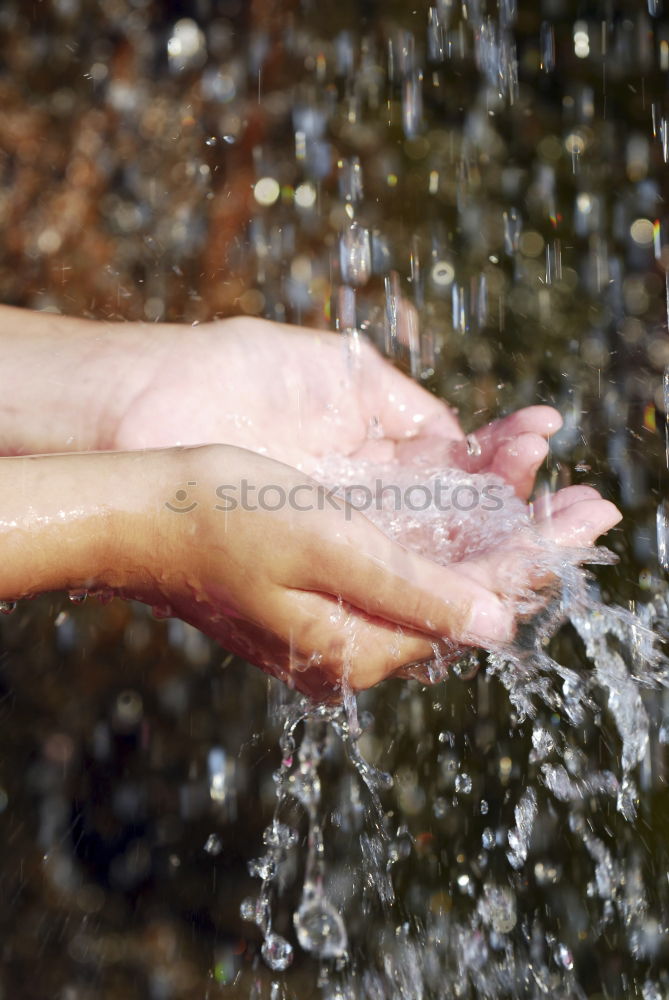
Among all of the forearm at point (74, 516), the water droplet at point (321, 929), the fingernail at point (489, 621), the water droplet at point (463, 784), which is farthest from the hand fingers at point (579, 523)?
the water droplet at point (321, 929)

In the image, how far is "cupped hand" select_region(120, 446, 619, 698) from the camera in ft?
3.27

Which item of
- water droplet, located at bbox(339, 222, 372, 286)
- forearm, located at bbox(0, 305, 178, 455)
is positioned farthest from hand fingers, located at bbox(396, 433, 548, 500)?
water droplet, located at bbox(339, 222, 372, 286)

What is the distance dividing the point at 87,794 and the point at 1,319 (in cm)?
116

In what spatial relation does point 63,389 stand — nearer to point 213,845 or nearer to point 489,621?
point 489,621

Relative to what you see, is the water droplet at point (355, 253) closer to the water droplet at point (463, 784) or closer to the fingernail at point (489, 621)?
→ the water droplet at point (463, 784)

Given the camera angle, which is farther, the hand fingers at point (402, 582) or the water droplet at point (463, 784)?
the water droplet at point (463, 784)

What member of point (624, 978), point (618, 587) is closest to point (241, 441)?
point (618, 587)

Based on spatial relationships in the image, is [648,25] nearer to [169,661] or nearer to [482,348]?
[482,348]

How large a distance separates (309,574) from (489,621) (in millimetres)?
197

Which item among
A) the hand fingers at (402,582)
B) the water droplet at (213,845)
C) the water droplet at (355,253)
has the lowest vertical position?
the water droplet at (213,845)

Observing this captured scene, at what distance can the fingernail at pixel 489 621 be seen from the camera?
39.2 inches

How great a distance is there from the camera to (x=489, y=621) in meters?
1.00

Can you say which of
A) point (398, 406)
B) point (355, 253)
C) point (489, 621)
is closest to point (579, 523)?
point (489, 621)

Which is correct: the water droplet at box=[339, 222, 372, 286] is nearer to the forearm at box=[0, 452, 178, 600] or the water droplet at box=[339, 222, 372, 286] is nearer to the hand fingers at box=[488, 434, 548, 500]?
the hand fingers at box=[488, 434, 548, 500]
